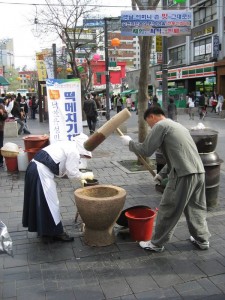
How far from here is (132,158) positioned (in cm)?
1050

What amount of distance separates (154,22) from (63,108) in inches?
128

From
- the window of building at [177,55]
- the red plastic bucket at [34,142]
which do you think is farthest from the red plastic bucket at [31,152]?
the window of building at [177,55]

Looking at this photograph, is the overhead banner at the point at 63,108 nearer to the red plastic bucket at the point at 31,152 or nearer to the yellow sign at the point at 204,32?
the red plastic bucket at the point at 31,152

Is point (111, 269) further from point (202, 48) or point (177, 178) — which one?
point (202, 48)

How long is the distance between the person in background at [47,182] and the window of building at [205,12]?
104 ft

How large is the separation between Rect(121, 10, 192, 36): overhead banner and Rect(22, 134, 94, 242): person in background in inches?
211

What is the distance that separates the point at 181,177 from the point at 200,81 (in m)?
33.7

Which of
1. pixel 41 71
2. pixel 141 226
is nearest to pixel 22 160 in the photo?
pixel 141 226

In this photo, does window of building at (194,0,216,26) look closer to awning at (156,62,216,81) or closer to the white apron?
awning at (156,62,216,81)

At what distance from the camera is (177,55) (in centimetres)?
4100

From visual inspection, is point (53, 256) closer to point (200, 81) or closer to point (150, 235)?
point (150, 235)

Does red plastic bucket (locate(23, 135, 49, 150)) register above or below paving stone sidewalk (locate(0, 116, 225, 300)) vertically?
above

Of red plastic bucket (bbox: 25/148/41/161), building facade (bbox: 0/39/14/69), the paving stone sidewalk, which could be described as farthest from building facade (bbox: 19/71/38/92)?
the paving stone sidewalk

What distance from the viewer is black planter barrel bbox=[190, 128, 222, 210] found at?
5.70 meters
